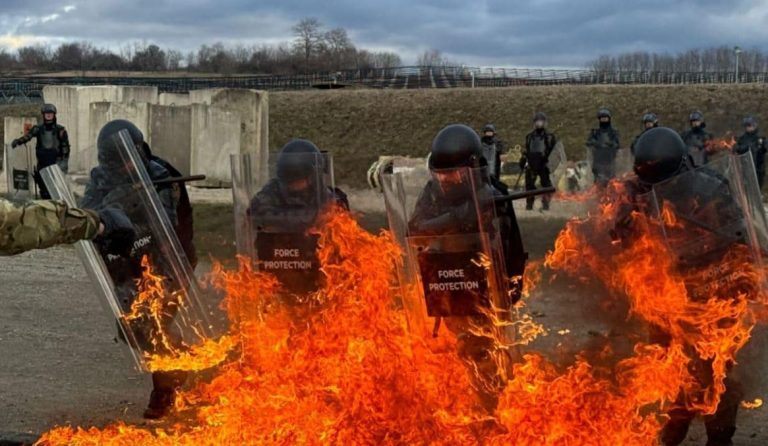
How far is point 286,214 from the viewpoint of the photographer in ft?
18.2

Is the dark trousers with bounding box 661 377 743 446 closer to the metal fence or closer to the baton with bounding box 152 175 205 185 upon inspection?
the baton with bounding box 152 175 205 185

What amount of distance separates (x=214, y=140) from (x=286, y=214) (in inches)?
493

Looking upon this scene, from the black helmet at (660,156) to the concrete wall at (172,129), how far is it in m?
11.8

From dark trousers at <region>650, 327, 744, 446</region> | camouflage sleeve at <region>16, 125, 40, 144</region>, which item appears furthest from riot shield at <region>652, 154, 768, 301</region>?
camouflage sleeve at <region>16, 125, 40, 144</region>

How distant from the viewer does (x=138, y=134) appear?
5891mm

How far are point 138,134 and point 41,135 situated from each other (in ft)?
35.6

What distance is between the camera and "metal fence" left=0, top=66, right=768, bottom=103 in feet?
145

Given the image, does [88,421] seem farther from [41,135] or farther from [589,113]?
[589,113]

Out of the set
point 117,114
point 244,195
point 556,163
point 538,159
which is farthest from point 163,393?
point 117,114

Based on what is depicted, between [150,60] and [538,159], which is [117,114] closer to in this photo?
[538,159]

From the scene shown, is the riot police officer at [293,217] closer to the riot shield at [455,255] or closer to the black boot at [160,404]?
the riot shield at [455,255]

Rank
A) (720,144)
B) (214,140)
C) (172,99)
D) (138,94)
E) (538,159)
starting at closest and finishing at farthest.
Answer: (720,144)
(538,159)
(214,140)
(138,94)
(172,99)

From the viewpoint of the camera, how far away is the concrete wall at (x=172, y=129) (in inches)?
650

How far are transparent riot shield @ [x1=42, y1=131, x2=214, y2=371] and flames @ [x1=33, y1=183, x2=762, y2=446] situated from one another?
53cm
